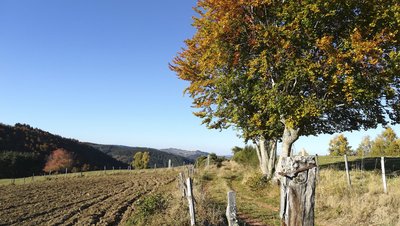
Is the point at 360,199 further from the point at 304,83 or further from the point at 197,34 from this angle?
the point at 197,34

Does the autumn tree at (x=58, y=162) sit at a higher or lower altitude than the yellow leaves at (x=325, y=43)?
lower

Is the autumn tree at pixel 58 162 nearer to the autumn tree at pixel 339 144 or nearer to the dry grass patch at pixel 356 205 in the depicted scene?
the autumn tree at pixel 339 144

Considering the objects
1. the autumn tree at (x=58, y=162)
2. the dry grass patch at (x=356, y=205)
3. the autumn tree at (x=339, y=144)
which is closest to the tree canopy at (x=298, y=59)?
the dry grass patch at (x=356, y=205)

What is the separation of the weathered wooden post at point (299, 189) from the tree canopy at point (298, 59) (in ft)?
35.4

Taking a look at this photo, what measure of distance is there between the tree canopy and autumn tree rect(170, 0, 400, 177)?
42mm

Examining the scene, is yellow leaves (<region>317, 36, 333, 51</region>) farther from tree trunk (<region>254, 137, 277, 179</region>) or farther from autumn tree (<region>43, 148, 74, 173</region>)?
autumn tree (<region>43, 148, 74, 173</region>)

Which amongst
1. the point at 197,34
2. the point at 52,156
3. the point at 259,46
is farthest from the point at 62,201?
the point at 52,156

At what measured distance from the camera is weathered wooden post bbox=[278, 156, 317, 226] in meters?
4.21

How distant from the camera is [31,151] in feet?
348

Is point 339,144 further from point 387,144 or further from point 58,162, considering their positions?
point 58,162

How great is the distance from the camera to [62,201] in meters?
23.9

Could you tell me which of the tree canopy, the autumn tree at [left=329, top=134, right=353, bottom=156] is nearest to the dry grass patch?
the tree canopy

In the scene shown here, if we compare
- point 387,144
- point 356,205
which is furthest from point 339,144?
point 356,205

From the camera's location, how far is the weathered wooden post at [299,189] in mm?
4215
